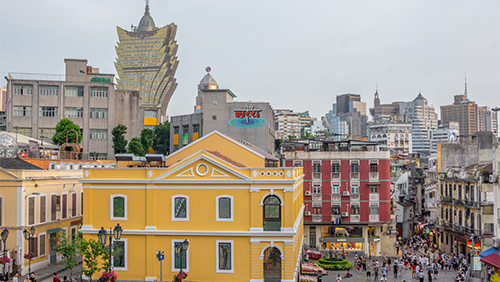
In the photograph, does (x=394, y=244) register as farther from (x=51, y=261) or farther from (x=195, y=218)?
(x=51, y=261)

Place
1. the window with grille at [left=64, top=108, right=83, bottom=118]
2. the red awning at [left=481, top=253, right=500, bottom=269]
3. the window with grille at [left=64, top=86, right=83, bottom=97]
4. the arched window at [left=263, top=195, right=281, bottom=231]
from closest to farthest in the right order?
the arched window at [left=263, top=195, right=281, bottom=231]
the red awning at [left=481, top=253, right=500, bottom=269]
the window with grille at [left=64, top=108, right=83, bottom=118]
the window with grille at [left=64, top=86, right=83, bottom=97]

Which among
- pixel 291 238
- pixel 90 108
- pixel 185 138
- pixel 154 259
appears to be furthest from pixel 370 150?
pixel 90 108

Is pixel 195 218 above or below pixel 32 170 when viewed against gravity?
below

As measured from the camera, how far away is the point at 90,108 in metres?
91.2

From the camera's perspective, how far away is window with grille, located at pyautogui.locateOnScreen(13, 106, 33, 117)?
8862 cm

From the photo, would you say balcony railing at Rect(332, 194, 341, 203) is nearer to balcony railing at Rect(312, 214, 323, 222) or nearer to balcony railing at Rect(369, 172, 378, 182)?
balcony railing at Rect(312, 214, 323, 222)

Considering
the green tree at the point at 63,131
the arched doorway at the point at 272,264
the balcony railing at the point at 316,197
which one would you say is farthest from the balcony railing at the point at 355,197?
the green tree at the point at 63,131

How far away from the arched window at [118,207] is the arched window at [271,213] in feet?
30.1

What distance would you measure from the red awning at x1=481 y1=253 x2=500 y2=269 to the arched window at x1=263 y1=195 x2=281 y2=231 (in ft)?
59.1

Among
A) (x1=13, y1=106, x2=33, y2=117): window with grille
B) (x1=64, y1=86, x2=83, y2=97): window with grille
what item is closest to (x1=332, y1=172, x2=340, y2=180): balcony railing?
(x1=64, y1=86, x2=83, y2=97): window with grille

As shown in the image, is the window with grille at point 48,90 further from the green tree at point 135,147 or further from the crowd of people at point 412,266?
the crowd of people at point 412,266

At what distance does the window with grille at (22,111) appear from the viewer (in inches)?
3489

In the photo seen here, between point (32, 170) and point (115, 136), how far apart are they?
46458mm

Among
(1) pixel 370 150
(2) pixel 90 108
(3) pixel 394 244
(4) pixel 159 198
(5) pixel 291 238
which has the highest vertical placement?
(2) pixel 90 108
